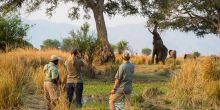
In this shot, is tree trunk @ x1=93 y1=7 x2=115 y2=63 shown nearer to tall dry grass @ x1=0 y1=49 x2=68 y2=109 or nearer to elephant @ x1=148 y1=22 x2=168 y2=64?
elephant @ x1=148 y1=22 x2=168 y2=64

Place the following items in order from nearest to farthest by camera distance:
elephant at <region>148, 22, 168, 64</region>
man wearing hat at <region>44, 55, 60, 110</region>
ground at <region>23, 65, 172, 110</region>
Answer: man wearing hat at <region>44, 55, 60, 110</region>
ground at <region>23, 65, 172, 110</region>
elephant at <region>148, 22, 168, 64</region>

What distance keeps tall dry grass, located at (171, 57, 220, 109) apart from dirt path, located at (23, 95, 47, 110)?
12.0 feet

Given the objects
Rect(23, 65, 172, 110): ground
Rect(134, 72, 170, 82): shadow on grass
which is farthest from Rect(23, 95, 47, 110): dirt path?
Rect(134, 72, 170, 82): shadow on grass

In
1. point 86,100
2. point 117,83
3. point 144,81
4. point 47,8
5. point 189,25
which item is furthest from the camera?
point 189,25

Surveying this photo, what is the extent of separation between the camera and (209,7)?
46.8 m

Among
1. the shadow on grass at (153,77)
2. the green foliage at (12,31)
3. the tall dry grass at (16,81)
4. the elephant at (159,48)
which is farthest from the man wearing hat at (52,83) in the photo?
the elephant at (159,48)

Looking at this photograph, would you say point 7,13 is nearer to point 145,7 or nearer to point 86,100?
point 145,7

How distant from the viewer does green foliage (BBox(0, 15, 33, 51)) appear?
31.0m

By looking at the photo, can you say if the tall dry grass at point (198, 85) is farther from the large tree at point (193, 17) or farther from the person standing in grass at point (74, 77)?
the large tree at point (193, 17)

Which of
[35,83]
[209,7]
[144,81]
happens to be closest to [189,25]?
[209,7]

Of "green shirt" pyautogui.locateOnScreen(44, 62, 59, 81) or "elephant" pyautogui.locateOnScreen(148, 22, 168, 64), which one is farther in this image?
"elephant" pyautogui.locateOnScreen(148, 22, 168, 64)

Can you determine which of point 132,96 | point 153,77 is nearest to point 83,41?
point 153,77

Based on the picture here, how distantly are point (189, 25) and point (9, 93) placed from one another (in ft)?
124

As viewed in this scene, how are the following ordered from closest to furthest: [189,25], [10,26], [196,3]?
[10,26] < [196,3] < [189,25]
